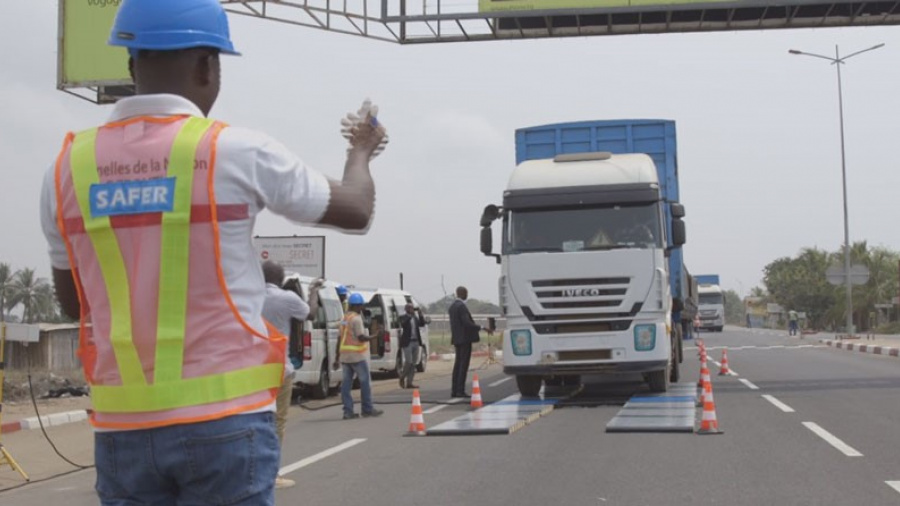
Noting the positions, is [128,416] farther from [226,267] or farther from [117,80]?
[117,80]

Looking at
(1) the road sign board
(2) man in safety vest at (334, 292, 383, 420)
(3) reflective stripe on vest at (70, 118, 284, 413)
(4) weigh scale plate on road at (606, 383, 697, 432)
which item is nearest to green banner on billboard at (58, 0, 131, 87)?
(2) man in safety vest at (334, 292, 383, 420)

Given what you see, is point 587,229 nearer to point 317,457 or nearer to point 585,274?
point 585,274

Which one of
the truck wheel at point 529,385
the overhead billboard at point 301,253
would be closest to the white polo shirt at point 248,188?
the truck wheel at point 529,385

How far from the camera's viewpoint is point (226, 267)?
2.38 m

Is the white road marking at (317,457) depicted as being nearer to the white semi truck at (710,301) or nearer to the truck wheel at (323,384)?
the truck wheel at (323,384)

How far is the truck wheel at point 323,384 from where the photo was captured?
64.2 ft

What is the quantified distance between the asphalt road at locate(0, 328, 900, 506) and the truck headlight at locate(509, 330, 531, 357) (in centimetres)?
99

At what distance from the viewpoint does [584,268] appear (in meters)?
14.8

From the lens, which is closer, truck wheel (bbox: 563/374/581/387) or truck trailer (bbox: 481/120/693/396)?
truck trailer (bbox: 481/120/693/396)

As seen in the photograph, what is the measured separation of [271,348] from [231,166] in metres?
0.43

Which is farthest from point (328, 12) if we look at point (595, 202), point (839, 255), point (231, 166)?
point (839, 255)

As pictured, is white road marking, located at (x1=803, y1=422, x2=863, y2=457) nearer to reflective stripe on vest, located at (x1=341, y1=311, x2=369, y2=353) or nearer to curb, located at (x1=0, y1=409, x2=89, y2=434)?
reflective stripe on vest, located at (x1=341, y1=311, x2=369, y2=353)

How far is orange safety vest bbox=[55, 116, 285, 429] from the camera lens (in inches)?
91.3

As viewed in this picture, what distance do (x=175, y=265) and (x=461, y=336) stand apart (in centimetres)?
1570
